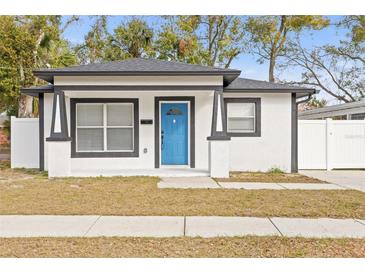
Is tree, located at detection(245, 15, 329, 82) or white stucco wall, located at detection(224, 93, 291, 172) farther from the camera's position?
tree, located at detection(245, 15, 329, 82)

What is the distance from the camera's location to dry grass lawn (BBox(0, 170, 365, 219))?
6.30 m

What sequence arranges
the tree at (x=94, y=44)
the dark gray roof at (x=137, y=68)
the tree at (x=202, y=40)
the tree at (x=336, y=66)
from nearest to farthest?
the dark gray roof at (x=137, y=68), the tree at (x=202, y=40), the tree at (x=94, y=44), the tree at (x=336, y=66)

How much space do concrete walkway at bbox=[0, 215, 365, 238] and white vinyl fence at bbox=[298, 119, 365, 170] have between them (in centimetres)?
759

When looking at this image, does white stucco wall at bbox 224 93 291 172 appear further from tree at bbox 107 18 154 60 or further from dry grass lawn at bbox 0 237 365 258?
tree at bbox 107 18 154 60

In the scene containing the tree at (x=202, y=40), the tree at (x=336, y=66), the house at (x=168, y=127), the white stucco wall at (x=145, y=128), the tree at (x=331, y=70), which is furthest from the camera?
the tree at (x=331, y=70)

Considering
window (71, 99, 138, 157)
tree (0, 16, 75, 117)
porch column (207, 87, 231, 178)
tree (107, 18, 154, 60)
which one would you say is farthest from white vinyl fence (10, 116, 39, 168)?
tree (107, 18, 154, 60)

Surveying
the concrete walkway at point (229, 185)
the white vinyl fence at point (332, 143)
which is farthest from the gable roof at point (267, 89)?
the concrete walkway at point (229, 185)

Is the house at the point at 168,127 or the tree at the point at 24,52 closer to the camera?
the house at the point at 168,127

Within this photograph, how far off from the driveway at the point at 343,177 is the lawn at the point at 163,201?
4.28 feet

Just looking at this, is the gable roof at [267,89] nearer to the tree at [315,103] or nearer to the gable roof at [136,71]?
the gable roof at [136,71]

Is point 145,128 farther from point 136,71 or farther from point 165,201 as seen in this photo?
point 165,201

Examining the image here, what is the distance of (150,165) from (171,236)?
25.3ft

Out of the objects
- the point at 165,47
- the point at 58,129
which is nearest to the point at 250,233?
the point at 58,129

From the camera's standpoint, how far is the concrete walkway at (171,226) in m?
5.03
